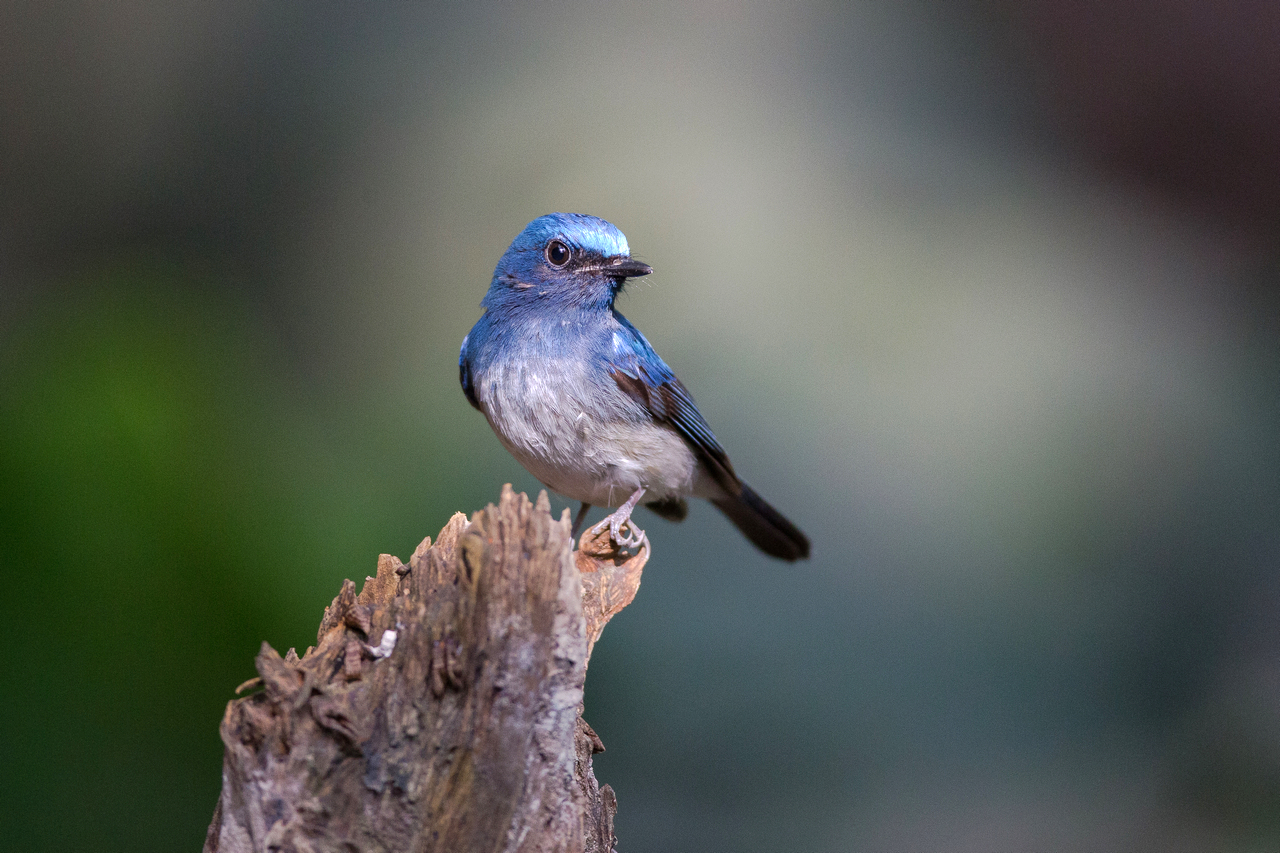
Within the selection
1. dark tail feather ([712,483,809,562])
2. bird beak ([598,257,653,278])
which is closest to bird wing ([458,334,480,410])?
bird beak ([598,257,653,278])

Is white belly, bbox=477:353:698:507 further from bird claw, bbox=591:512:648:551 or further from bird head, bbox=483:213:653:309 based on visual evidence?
bird head, bbox=483:213:653:309

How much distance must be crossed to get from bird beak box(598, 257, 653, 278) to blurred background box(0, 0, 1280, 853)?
4.69 ft

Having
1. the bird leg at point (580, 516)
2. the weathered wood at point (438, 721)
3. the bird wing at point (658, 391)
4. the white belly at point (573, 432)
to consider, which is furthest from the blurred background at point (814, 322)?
the weathered wood at point (438, 721)

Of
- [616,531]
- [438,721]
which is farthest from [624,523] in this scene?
[438,721]

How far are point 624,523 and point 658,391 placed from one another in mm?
502

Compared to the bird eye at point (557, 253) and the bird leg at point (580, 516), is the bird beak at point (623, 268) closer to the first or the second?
the bird eye at point (557, 253)

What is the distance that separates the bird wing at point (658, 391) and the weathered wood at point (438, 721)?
114cm

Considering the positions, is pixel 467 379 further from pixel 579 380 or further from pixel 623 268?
pixel 623 268

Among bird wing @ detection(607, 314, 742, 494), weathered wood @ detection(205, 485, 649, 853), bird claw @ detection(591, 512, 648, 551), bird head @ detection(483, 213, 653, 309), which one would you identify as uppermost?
bird head @ detection(483, 213, 653, 309)

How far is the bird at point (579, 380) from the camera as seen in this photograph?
3.21 m

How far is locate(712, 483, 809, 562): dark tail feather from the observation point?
406 cm

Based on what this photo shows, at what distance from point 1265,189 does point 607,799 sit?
4.51m

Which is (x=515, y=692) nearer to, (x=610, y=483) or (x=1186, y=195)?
(x=610, y=483)

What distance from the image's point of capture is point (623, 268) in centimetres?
334
